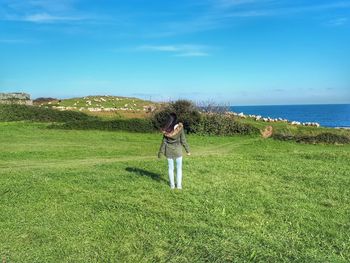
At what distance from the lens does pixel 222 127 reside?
1318 inches

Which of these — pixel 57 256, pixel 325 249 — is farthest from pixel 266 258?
pixel 57 256

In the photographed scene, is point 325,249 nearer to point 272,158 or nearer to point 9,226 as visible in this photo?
point 9,226

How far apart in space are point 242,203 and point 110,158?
1046cm

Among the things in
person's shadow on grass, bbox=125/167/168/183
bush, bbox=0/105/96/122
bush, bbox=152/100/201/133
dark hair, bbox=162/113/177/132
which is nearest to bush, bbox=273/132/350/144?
bush, bbox=152/100/201/133

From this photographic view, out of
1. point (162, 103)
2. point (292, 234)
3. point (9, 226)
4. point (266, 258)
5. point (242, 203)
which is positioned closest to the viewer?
point (266, 258)

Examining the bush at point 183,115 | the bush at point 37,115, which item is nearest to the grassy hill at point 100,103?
the bush at point 37,115

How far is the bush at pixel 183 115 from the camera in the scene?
33.7 metres

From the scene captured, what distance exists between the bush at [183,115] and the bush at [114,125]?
0.67 meters

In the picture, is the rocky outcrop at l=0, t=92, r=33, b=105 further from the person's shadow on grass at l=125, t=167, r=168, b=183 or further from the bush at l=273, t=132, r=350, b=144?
the person's shadow on grass at l=125, t=167, r=168, b=183

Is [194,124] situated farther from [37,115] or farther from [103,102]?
[103,102]

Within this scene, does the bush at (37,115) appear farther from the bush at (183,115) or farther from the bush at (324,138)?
the bush at (324,138)

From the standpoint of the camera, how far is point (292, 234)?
946 centimetres

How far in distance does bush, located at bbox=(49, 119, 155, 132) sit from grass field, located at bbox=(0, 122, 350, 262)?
13.8 metres

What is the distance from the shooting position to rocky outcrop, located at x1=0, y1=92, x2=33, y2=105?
4494cm
